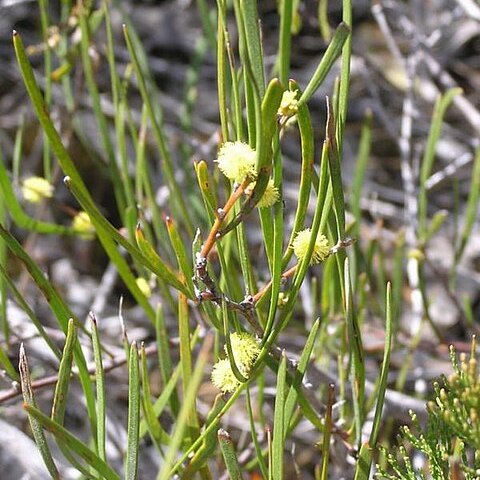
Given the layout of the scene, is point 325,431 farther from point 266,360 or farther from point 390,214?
point 390,214

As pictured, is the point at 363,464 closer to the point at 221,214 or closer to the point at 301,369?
the point at 301,369

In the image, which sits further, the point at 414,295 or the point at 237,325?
the point at 414,295

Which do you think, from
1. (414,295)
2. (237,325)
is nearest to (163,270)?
(237,325)

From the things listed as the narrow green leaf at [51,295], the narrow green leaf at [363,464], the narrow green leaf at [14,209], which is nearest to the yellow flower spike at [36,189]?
the narrow green leaf at [14,209]

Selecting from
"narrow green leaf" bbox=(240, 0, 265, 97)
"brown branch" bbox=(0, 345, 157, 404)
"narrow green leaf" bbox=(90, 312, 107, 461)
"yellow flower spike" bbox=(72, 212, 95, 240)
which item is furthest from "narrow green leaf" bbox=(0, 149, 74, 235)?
"narrow green leaf" bbox=(240, 0, 265, 97)

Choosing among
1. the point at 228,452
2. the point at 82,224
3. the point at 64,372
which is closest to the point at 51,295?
the point at 64,372

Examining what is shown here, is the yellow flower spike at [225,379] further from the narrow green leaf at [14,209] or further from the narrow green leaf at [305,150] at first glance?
the narrow green leaf at [14,209]
